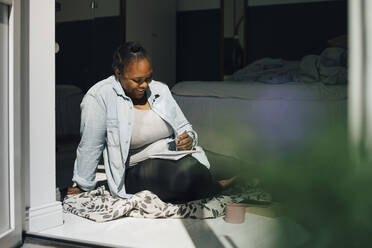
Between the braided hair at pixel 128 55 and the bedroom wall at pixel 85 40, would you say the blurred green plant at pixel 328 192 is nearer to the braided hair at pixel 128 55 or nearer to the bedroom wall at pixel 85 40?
the braided hair at pixel 128 55

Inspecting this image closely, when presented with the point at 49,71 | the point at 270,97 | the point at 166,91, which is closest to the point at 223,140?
the point at 270,97

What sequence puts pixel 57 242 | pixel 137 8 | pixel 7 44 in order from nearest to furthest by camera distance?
pixel 7 44
pixel 57 242
pixel 137 8

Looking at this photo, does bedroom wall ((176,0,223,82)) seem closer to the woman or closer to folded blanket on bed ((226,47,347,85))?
folded blanket on bed ((226,47,347,85))

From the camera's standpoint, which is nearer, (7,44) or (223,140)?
(7,44)

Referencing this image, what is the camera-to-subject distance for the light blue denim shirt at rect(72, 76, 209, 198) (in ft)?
8.68

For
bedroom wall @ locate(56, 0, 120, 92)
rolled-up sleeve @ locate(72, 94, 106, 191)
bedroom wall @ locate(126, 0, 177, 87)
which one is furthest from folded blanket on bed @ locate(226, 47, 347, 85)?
rolled-up sleeve @ locate(72, 94, 106, 191)

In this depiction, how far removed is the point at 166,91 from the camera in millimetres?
2902

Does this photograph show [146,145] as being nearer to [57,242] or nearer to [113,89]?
[113,89]

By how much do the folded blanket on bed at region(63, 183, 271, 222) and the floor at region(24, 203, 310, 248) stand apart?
4 centimetres

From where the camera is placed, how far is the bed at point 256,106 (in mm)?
3697

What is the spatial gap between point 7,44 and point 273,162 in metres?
1.77

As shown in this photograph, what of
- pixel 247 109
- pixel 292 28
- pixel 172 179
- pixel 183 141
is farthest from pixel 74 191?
pixel 292 28

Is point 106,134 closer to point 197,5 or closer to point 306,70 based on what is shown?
point 306,70

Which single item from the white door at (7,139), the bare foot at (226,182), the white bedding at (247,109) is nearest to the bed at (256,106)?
the white bedding at (247,109)
